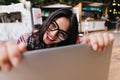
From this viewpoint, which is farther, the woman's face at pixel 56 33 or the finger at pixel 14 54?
the woman's face at pixel 56 33

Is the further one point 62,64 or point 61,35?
point 61,35

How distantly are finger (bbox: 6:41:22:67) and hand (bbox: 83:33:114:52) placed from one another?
0.08 m

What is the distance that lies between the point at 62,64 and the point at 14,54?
0.16 feet

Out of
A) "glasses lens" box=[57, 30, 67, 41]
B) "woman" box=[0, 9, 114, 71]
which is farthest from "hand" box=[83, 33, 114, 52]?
"glasses lens" box=[57, 30, 67, 41]

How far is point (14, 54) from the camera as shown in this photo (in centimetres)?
15

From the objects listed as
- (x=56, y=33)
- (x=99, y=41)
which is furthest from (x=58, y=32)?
(x=99, y=41)

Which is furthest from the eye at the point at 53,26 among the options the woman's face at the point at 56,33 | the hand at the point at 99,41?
the hand at the point at 99,41

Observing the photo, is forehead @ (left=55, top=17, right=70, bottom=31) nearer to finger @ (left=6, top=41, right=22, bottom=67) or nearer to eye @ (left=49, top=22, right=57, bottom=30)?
eye @ (left=49, top=22, right=57, bottom=30)

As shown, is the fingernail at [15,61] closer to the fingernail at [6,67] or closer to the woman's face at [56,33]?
the fingernail at [6,67]

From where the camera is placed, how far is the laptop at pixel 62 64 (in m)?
0.16

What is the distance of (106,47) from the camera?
0.23m

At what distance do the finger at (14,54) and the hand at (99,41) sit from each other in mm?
81

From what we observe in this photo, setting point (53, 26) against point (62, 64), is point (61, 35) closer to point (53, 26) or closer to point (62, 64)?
point (53, 26)

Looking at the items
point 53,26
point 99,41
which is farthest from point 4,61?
point 53,26
